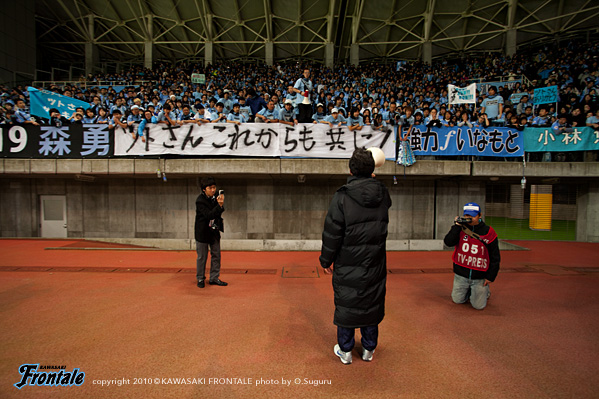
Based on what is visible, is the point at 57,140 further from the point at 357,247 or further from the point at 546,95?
the point at 546,95

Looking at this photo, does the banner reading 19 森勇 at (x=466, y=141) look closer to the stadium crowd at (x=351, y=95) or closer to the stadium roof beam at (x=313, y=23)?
the stadium crowd at (x=351, y=95)

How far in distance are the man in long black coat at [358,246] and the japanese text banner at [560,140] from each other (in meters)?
9.49

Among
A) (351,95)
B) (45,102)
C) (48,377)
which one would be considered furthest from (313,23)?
(48,377)

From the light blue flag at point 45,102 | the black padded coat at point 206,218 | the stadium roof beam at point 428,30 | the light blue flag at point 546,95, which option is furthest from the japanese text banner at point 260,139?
the stadium roof beam at point 428,30

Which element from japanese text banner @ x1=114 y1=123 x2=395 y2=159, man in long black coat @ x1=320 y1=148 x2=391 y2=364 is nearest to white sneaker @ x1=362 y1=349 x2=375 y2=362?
man in long black coat @ x1=320 y1=148 x2=391 y2=364

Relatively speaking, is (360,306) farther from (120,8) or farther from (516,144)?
(120,8)

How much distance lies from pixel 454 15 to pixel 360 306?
96.7ft

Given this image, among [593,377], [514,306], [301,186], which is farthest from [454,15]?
[593,377]

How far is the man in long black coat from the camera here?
2.74 metres

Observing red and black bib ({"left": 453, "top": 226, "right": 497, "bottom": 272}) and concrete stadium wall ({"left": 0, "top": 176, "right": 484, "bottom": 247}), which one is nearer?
red and black bib ({"left": 453, "top": 226, "right": 497, "bottom": 272})

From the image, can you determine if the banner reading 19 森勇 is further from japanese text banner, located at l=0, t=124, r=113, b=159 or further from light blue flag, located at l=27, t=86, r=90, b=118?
light blue flag, located at l=27, t=86, r=90, b=118

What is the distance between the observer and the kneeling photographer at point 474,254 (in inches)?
170

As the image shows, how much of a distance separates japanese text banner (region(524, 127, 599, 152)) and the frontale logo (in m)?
12.2

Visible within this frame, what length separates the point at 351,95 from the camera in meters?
15.4
